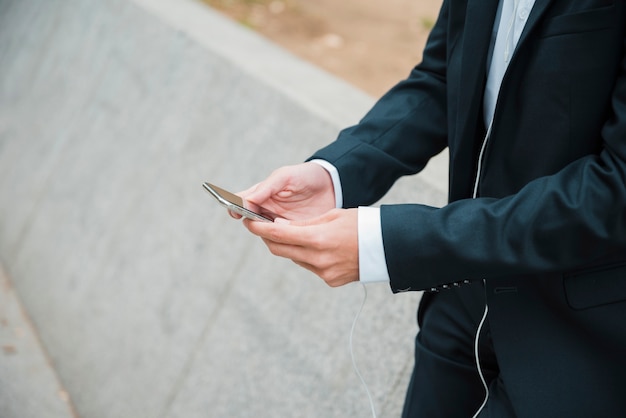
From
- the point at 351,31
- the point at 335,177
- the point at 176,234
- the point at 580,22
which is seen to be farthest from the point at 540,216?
the point at 351,31

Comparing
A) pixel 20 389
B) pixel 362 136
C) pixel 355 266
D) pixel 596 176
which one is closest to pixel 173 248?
pixel 20 389

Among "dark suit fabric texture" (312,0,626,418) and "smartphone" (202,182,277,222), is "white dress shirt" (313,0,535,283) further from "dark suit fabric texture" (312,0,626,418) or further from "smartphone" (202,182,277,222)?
"smartphone" (202,182,277,222)

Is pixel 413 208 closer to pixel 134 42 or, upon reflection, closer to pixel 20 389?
pixel 20 389

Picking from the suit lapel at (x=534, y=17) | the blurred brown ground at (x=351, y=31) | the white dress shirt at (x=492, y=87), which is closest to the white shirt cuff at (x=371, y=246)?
the white dress shirt at (x=492, y=87)

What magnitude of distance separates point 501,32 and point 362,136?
0.44 metres

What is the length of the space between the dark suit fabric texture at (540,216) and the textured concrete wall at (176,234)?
112 cm

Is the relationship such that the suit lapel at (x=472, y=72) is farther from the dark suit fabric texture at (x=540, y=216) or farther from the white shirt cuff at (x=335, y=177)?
the white shirt cuff at (x=335, y=177)

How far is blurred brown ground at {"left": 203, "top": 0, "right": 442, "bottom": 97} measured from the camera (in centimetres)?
728

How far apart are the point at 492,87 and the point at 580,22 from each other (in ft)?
0.87

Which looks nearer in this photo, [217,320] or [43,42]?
[217,320]

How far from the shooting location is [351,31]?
8.16 m

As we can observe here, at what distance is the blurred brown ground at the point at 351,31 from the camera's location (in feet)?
23.9

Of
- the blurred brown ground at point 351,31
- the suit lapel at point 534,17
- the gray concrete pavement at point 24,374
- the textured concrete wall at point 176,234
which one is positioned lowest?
the gray concrete pavement at point 24,374

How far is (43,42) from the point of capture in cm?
566
